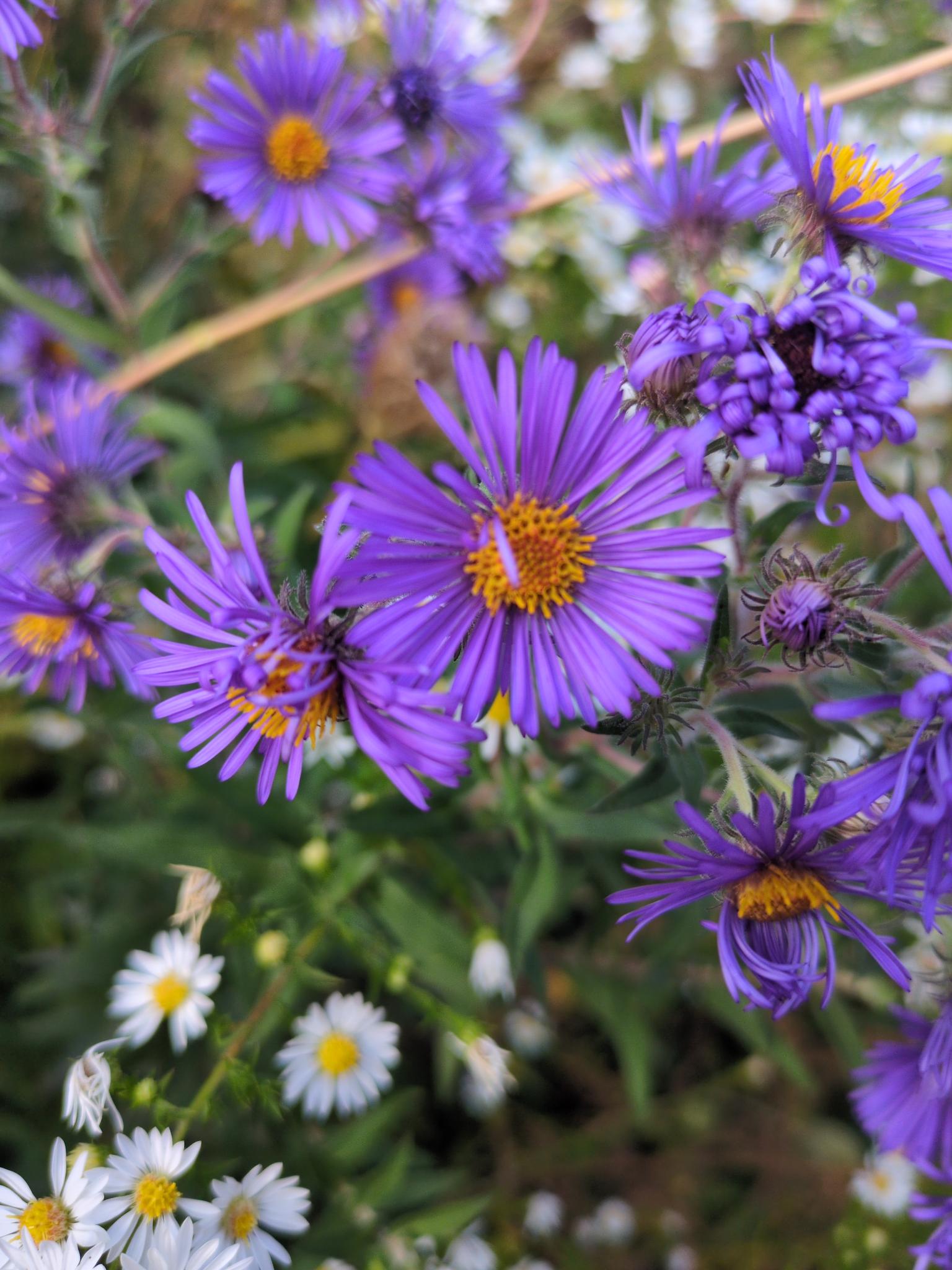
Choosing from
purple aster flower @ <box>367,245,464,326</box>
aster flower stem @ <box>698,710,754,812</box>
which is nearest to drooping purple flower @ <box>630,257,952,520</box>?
aster flower stem @ <box>698,710,754,812</box>

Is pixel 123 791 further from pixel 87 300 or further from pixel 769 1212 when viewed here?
pixel 769 1212

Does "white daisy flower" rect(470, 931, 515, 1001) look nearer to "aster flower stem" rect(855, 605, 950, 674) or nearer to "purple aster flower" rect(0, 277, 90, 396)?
"aster flower stem" rect(855, 605, 950, 674)

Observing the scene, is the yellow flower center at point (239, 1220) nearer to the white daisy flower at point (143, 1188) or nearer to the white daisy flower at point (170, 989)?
the white daisy flower at point (143, 1188)

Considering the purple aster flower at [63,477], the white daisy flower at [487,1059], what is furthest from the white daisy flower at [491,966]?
the purple aster flower at [63,477]

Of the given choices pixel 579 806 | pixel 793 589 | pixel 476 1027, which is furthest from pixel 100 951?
pixel 793 589

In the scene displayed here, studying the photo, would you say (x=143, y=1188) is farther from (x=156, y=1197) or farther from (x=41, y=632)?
(x=41, y=632)

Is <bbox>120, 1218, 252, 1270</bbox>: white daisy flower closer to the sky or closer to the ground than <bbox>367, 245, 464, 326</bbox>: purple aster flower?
closer to the ground
